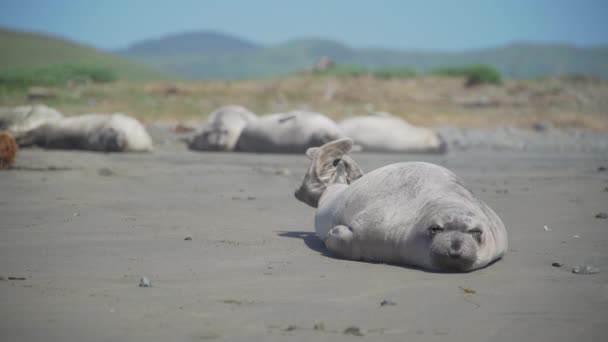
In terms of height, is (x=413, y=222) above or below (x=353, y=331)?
above

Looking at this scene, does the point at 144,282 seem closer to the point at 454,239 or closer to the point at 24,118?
the point at 454,239

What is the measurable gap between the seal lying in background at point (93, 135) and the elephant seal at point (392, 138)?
12.9ft

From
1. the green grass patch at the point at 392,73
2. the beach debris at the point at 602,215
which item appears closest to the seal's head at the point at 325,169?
the beach debris at the point at 602,215

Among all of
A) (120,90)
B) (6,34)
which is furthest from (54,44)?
(120,90)

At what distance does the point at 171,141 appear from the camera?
51.6 feet

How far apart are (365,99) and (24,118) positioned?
11.7 metres

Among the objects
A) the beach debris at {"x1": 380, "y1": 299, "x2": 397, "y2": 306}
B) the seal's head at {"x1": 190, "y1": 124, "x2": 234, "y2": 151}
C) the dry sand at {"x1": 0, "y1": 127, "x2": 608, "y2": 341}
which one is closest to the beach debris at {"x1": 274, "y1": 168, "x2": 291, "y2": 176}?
the dry sand at {"x1": 0, "y1": 127, "x2": 608, "y2": 341}

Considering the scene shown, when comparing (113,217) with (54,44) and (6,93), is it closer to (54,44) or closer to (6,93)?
(6,93)

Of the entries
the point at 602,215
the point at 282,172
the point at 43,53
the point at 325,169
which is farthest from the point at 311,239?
the point at 43,53

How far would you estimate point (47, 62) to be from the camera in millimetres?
33750

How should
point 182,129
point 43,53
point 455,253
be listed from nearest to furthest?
point 455,253 → point 182,129 → point 43,53

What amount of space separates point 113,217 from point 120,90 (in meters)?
16.2

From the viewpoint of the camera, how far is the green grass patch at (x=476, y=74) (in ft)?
90.6

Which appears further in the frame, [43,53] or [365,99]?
[43,53]
